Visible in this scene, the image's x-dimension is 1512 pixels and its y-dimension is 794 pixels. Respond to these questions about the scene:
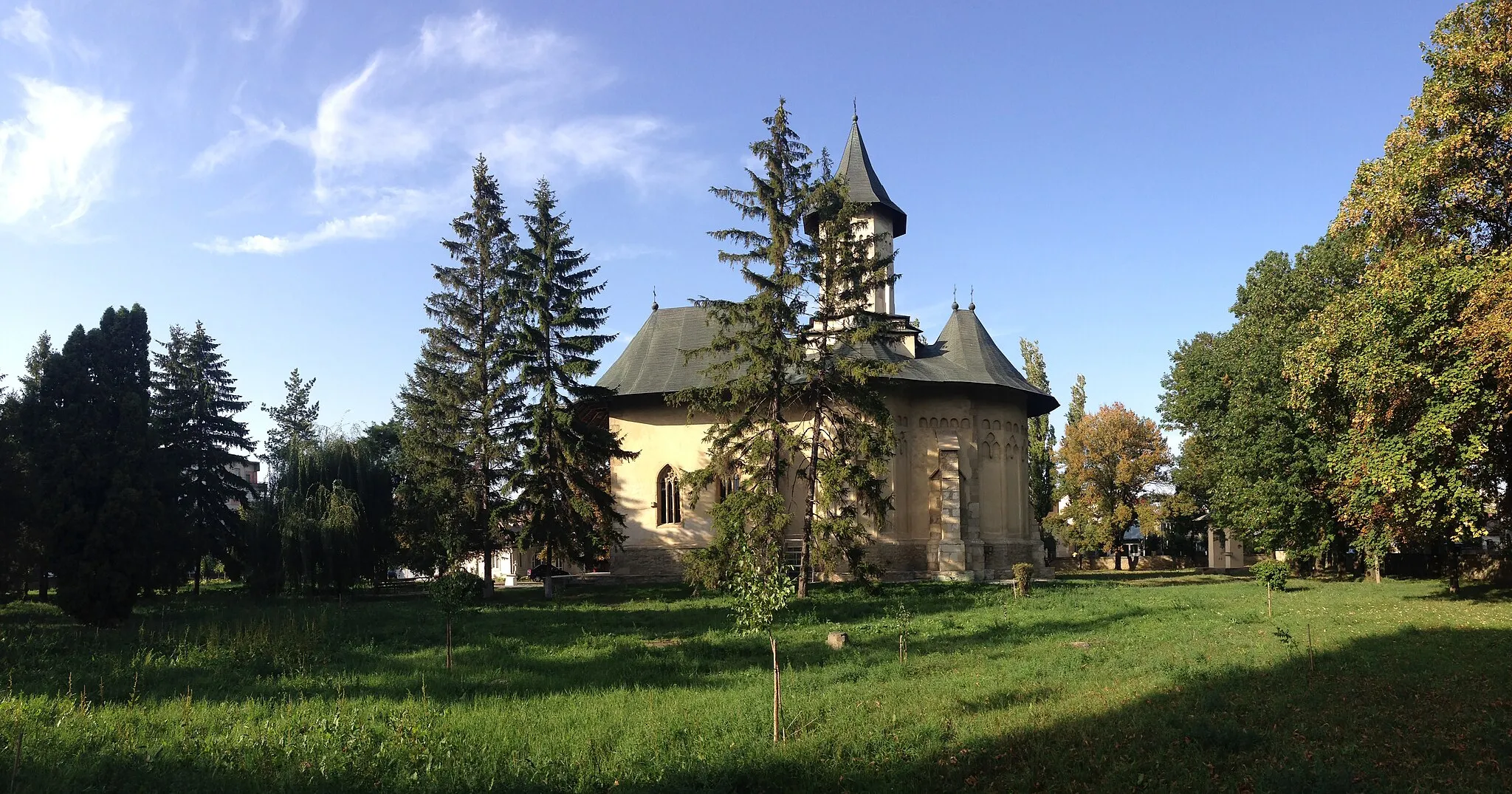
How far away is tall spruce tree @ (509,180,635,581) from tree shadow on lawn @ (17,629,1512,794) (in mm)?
16260

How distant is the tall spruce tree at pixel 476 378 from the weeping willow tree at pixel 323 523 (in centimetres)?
244

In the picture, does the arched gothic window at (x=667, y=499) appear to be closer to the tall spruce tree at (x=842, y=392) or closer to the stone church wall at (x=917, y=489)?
the stone church wall at (x=917, y=489)

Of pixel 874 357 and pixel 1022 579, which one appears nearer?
pixel 1022 579

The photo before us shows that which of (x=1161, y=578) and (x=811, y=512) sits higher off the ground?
(x=811, y=512)

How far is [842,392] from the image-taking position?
2452cm

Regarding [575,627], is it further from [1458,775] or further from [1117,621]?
[1458,775]

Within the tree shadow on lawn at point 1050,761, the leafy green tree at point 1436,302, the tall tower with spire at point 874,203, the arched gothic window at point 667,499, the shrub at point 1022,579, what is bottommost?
the shrub at point 1022,579

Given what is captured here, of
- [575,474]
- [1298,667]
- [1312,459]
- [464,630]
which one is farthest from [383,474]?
[1312,459]

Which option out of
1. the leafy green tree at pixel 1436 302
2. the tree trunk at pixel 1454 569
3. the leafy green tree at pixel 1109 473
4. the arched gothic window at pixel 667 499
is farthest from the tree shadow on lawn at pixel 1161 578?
the leafy green tree at pixel 1436 302

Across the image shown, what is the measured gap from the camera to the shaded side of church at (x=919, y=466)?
101 feet

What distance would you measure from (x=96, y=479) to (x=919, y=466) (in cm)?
2437

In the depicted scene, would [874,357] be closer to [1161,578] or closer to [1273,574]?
[1273,574]

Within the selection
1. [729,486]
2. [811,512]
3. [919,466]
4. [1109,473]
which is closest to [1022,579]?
[811,512]

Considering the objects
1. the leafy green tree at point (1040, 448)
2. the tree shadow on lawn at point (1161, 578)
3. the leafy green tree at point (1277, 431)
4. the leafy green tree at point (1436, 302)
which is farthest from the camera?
the leafy green tree at point (1040, 448)
